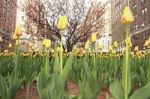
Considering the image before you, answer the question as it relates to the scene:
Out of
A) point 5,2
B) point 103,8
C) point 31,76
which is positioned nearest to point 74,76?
point 31,76

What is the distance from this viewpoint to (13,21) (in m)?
66.0

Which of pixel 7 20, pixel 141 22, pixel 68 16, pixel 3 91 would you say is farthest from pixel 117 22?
pixel 3 91

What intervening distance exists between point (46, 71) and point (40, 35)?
2629 centimetres

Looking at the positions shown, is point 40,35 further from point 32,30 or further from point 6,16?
point 6,16

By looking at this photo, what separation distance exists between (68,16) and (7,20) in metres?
33.3

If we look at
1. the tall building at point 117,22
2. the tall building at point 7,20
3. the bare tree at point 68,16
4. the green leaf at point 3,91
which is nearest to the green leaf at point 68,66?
the green leaf at point 3,91

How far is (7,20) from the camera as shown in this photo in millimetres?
59469

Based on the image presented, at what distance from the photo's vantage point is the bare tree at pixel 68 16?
27.6 m

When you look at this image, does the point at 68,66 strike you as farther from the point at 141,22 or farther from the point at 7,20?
the point at 7,20

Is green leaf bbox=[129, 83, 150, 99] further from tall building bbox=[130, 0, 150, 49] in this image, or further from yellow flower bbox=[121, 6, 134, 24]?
tall building bbox=[130, 0, 150, 49]

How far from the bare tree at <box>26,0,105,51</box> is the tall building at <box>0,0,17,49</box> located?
23778 millimetres

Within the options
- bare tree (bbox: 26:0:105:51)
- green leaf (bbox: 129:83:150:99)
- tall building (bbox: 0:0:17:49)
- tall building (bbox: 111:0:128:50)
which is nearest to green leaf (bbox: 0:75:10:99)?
green leaf (bbox: 129:83:150:99)

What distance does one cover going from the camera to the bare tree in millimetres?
27594

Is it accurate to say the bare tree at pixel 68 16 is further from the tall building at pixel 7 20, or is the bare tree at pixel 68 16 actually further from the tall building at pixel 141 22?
the tall building at pixel 7 20
